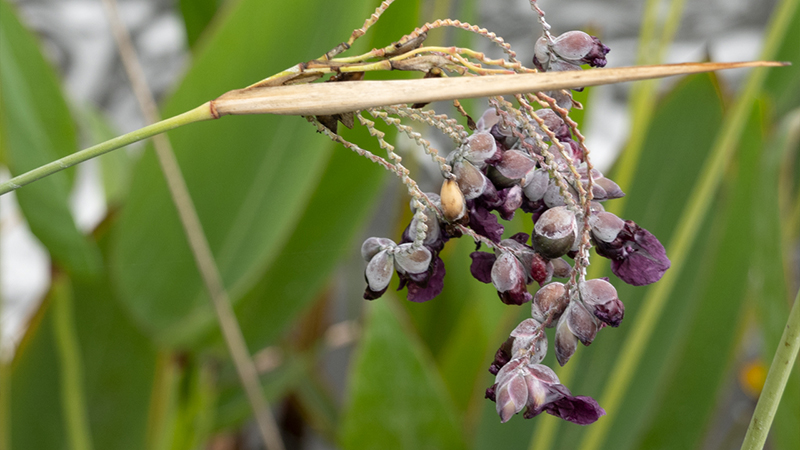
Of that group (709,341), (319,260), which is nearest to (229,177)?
(319,260)

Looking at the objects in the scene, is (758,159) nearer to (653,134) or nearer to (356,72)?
→ (653,134)

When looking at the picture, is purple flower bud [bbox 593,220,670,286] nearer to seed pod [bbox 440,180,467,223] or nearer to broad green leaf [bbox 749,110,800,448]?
seed pod [bbox 440,180,467,223]

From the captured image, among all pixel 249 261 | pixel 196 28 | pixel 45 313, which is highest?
pixel 196 28

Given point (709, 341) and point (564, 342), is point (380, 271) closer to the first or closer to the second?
point (564, 342)

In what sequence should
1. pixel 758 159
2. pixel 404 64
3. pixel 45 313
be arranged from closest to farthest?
pixel 404 64 → pixel 758 159 → pixel 45 313

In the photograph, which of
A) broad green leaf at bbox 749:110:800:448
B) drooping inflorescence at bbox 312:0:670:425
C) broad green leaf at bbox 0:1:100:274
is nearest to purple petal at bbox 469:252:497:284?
drooping inflorescence at bbox 312:0:670:425

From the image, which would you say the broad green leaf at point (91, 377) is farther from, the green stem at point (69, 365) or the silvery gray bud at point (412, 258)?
the silvery gray bud at point (412, 258)

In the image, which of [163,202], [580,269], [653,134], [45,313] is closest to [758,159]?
[653,134]
